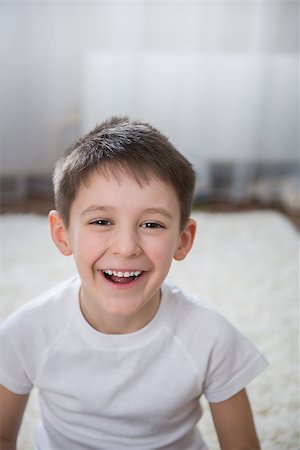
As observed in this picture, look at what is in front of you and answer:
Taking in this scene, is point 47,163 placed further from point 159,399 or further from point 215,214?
point 159,399

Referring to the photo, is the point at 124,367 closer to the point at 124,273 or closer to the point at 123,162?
the point at 124,273

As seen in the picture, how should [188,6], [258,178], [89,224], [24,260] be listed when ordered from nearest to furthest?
[89,224], [24,260], [188,6], [258,178]

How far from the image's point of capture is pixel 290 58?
2557 millimetres

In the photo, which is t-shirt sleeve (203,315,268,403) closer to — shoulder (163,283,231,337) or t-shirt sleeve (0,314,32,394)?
shoulder (163,283,231,337)

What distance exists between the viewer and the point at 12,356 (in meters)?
0.95

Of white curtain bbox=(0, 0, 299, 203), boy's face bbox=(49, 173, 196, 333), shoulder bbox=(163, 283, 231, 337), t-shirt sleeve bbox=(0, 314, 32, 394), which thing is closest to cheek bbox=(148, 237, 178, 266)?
boy's face bbox=(49, 173, 196, 333)

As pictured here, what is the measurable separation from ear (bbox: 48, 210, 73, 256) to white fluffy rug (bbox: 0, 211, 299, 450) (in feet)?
1.52

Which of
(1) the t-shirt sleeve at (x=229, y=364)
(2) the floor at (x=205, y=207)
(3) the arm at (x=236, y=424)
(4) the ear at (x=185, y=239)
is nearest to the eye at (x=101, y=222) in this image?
(4) the ear at (x=185, y=239)

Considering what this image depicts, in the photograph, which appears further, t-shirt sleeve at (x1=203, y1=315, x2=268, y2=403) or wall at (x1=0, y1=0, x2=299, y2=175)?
wall at (x1=0, y1=0, x2=299, y2=175)

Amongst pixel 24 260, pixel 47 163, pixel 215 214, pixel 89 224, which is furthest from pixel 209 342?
pixel 47 163

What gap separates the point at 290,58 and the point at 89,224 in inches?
76.9

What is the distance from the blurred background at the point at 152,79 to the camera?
241 cm

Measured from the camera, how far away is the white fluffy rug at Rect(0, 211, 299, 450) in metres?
1.30

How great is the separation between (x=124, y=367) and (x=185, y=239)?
0.73ft
